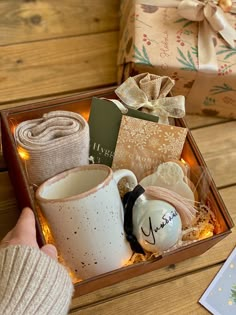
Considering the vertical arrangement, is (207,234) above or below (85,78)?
below

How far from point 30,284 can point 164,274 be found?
311 millimetres

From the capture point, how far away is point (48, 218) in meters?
0.70

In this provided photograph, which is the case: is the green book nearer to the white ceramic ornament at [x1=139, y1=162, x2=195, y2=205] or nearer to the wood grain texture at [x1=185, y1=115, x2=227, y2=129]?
the white ceramic ornament at [x1=139, y1=162, x2=195, y2=205]

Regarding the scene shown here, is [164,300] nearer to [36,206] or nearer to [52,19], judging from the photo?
[36,206]

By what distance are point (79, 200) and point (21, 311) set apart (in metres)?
0.17

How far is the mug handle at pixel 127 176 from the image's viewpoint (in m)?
0.74

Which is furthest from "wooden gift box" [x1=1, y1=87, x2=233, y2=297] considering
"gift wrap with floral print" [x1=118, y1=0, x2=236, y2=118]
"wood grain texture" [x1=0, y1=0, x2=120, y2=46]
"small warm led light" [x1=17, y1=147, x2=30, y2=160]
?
"wood grain texture" [x1=0, y1=0, x2=120, y2=46]

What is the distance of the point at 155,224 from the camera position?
0.72 meters

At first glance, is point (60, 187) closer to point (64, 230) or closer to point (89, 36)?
point (64, 230)

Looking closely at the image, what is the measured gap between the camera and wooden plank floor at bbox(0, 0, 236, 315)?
83 centimetres

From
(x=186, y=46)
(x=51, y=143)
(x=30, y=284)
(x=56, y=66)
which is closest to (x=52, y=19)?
(x=56, y=66)

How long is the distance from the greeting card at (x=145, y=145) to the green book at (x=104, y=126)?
0.01 meters

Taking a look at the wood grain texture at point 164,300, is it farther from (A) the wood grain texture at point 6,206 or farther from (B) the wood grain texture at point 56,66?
(B) the wood grain texture at point 56,66

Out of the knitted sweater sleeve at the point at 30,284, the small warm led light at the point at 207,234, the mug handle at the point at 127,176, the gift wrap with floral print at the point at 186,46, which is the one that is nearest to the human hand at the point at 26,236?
the knitted sweater sleeve at the point at 30,284
